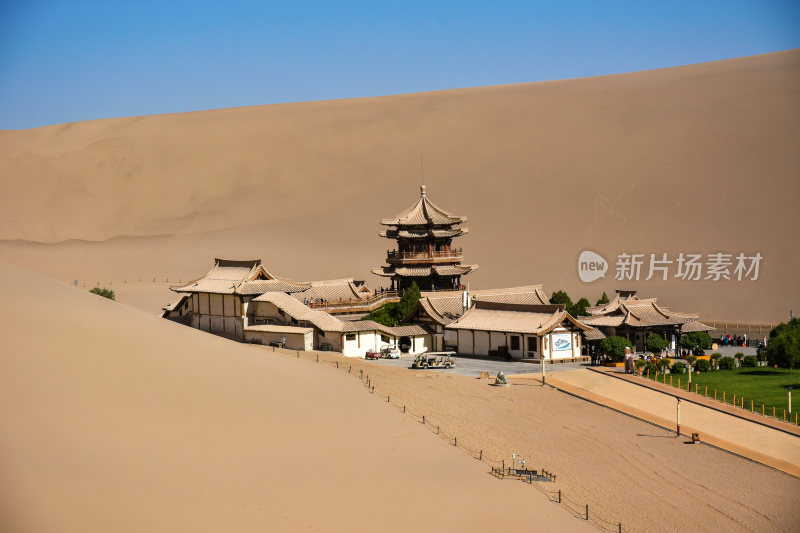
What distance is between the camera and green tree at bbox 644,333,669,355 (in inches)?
1842

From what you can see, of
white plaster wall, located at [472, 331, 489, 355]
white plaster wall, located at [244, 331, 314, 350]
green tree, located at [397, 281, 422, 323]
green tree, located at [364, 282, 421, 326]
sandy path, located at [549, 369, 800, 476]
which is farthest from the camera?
green tree, located at [397, 281, 422, 323]

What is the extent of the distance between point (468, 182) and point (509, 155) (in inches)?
253

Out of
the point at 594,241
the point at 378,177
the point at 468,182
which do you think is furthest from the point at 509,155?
the point at 594,241

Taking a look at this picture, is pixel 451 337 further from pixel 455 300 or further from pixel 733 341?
pixel 733 341

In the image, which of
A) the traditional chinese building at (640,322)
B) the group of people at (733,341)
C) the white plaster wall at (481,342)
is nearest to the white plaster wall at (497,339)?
the white plaster wall at (481,342)

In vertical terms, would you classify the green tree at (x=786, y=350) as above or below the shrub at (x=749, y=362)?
above

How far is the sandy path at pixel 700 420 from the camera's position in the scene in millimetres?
27859

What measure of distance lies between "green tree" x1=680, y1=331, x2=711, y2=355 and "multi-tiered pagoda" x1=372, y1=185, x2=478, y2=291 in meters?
16.3

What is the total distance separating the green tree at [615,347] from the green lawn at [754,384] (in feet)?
8.37

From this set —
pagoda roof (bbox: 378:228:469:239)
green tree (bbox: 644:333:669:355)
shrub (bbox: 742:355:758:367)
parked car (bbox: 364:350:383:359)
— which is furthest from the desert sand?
pagoda roof (bbox: 378:228:469:239)

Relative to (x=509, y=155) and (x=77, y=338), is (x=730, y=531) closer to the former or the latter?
(x=77, y=338)

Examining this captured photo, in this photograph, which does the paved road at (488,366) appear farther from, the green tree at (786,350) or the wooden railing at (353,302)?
the wooden railing at (353,302)

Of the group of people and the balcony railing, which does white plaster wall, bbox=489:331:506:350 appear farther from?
the group of people

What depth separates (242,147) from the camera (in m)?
131
